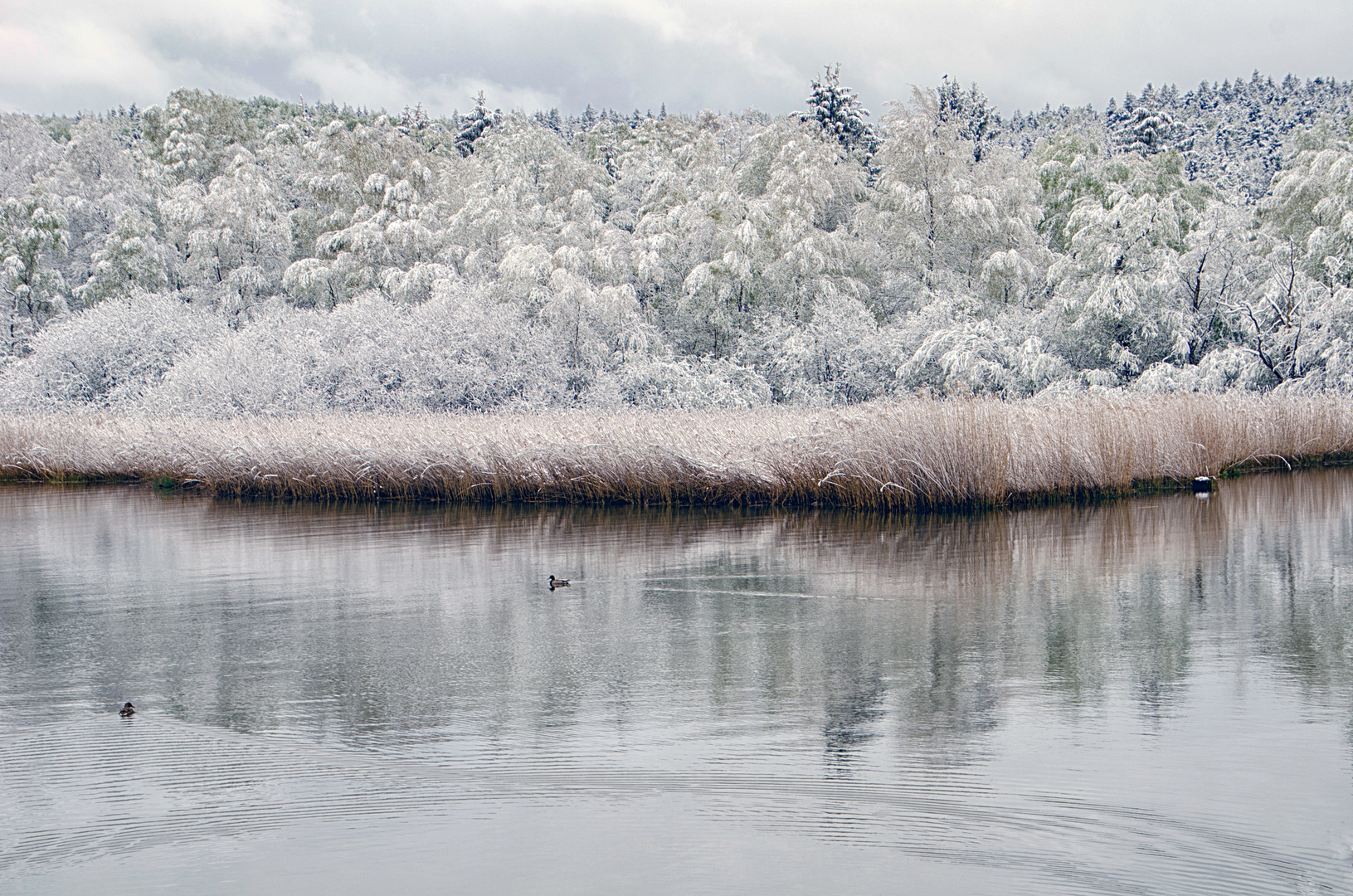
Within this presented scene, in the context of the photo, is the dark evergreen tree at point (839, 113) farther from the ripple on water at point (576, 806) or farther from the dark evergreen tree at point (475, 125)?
the ripple on water at point (576, 806)

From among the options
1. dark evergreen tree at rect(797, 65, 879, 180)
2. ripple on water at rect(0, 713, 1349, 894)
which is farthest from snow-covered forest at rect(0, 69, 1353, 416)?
ripple on water at rect(0, 713, 1349, 894)

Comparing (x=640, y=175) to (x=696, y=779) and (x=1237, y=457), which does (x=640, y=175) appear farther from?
(x=696, y=779)

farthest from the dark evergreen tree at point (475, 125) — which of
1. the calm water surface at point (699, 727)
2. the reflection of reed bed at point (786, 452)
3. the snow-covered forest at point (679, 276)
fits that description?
the calm water surface at point (699, 727)

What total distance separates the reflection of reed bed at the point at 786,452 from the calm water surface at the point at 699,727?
4.03m

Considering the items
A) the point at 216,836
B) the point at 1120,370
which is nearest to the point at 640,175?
the point at 1120,370

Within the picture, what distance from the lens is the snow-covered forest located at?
3039 centimetres

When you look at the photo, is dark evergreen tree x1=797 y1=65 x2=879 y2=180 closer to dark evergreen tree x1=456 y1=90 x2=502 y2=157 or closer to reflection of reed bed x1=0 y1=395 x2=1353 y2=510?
dark evergreen tree x1=456 y1=90 x2=502 y2=157

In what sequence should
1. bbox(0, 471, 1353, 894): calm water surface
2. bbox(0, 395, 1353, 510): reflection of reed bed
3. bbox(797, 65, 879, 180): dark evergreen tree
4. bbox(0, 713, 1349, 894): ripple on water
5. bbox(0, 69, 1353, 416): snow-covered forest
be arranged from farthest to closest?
bbox(797, 65, 879, 180): dark evergreen tree, bbox(0, 69, 1353, 416): snow-covered forest, bbox(0, 395, 1353, 510): reflection of reed bed, bbox(0, 471, 1353, 894): calm water surface, bbox(0, 713, 1349, 894): ripple on water

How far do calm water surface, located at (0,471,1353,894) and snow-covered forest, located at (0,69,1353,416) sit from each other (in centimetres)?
1928

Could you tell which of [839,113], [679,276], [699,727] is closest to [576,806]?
[699,727]

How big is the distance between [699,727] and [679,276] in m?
31.6

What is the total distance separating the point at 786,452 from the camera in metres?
16.7

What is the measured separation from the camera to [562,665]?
7246 mm

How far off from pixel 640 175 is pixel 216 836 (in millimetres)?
38720
